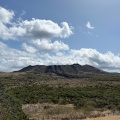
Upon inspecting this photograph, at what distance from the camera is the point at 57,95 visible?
56.3m

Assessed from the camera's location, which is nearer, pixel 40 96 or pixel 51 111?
pixel 51 111

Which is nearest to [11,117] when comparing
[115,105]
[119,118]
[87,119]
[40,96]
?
[87,119]

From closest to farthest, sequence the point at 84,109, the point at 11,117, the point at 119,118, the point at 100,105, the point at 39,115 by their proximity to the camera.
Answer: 1. the point at 11,117
2. the point at 119,118
3. the point at 39,115
4. the point at 84,109
5. the point at 100,105

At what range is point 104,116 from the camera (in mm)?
37312

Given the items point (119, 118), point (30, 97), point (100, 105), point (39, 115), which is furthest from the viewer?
point (30, 97)

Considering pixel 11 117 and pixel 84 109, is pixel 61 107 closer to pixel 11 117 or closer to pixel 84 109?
pixel 84 109

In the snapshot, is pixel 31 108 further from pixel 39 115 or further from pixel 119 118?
pixel 119 118

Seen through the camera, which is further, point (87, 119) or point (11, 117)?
point (87, 119)

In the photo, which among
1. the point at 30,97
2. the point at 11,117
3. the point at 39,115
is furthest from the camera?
the point at 30,97

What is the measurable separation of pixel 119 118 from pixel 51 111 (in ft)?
38.4

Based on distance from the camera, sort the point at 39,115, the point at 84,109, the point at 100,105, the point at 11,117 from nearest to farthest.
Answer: the point at 11,117, the point at 39,115, the point at 84,109, the point at 100,105

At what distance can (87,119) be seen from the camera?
116ft

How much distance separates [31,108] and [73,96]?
12621 millimetres

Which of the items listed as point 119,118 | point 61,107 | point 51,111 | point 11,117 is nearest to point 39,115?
point 51,111
